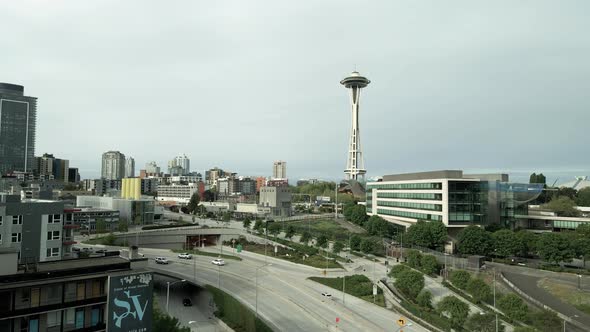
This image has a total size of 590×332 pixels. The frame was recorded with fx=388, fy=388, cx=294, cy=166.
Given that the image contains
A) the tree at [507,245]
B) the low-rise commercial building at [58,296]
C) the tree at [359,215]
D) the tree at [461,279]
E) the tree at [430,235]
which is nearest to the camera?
the low-rise commercial building at [58,296]

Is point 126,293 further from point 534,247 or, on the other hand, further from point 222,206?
point 222,206

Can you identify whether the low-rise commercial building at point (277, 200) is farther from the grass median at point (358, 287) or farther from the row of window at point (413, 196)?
the grass median at point (358, 287)

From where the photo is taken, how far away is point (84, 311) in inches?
909

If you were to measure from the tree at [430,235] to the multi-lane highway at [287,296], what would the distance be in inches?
894

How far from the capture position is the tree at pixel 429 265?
57.8m

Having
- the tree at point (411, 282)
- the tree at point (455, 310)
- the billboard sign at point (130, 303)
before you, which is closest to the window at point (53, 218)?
the billboard sign at point (130, 303)

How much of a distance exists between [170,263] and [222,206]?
93.0 meters

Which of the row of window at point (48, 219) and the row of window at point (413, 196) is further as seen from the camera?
the row of window at point (413, 196)

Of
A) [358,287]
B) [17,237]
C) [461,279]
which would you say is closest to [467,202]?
[461,279]

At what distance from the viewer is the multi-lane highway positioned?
134 ft

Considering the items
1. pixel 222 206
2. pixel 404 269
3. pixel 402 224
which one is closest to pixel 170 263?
pixel 404 269

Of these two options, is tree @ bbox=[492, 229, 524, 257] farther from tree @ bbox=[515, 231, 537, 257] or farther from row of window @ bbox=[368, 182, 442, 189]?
row of window @ bbox=[368, 182, 442, 189]

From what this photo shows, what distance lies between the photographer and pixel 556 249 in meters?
58.7

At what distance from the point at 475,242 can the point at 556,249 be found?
11.7m
